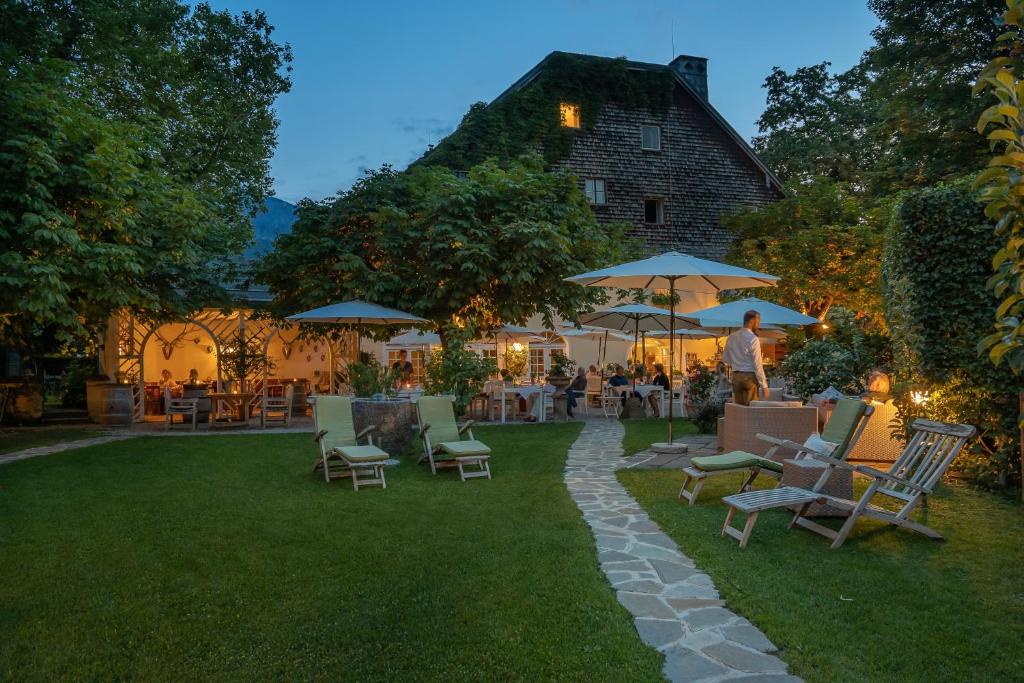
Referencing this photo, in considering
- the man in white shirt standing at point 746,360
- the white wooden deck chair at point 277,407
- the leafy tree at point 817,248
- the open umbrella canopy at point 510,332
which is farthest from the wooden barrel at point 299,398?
the leafy tree at point 817,248

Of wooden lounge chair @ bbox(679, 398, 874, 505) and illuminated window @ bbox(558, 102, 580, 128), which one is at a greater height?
illuminated window @ bbox(558, 102, 580, 128)

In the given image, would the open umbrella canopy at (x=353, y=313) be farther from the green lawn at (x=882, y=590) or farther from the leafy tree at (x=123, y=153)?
the green lawn at (x=882, y=590)

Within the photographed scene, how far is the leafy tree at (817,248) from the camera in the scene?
1658cm

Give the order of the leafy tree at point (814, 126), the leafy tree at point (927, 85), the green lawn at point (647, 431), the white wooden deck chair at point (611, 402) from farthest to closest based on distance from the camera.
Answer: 1. the leafy tree at point (814, 126)
2. the leafy tree at point (927, 85)
3. the white wooden deck chair at point (611, 402)
4. the green lawn at point (647, 431)

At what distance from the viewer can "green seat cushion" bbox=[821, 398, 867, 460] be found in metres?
6.01

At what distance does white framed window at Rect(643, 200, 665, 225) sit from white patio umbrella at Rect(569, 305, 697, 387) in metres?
8.63

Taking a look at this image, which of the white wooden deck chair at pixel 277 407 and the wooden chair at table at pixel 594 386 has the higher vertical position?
the wooden chair at table at pixel 594 386

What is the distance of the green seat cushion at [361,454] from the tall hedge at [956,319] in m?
5.88

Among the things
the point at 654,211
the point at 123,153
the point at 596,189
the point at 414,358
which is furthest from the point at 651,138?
the point at 123,153

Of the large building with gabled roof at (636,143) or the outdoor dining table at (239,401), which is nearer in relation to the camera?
the outdoor dining table at (239,401)

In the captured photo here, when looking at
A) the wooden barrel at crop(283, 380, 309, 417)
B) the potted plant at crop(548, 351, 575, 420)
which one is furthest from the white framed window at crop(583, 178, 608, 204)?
the wooden barrel at crop(283, 380, 309, 417)

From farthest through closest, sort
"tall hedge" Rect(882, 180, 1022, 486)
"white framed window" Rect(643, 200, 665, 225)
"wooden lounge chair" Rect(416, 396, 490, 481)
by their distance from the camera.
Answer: "white framed window" Rect(643, 200, 665, 225)
"wooden lounge chair" Rect(416, 396, 490, 481)
"tall hedge" Rect(882, 180, 1022, 486)

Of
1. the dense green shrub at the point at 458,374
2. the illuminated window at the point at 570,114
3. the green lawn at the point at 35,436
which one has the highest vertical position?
the illuminated window at the point at 570,114

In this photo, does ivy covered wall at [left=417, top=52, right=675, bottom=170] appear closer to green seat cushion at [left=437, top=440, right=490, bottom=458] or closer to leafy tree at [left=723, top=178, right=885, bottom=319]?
leafy tree at [left=723, top=178, right=885, bottom=319]
